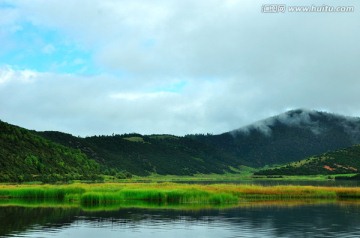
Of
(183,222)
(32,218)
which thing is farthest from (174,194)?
(32,218)

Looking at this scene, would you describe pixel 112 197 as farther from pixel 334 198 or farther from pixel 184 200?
pixel 334 198

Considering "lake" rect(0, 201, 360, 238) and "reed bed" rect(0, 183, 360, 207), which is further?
"reed bed" rect(0, 183, 360, 207)

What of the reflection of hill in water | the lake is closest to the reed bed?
the lake

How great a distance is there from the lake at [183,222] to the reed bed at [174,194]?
10479mm

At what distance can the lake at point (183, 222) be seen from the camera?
1908 inches

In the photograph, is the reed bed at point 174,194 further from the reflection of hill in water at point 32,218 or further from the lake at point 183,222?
the reflection of hill in water at point 32,218

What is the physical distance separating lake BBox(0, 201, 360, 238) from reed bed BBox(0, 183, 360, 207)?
10.5m

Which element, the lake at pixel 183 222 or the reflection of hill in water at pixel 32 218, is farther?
the reflection of hill in water at pixel 32 218

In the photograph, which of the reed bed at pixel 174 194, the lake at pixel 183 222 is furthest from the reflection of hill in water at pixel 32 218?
the reed bed at pixel 174 194

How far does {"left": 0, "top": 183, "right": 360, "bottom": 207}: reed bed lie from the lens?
284 feet

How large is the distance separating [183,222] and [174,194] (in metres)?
31.2

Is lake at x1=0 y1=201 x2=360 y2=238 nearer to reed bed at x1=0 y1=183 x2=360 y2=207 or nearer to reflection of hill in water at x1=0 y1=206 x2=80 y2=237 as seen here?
reflection of hill in water at x1=0 y1=206 x2=80 y2=237

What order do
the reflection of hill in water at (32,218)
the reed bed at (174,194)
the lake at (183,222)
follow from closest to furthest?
the lake at (183,222) → the reflection of hill in water at (32,218) → the reed bed at (174,194)

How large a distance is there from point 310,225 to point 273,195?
44.8 meters
